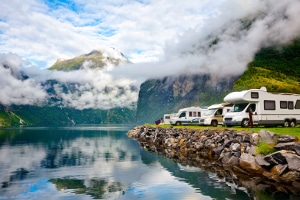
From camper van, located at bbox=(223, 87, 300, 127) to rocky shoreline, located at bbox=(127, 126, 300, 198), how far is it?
357cm

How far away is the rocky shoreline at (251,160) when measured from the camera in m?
19.9

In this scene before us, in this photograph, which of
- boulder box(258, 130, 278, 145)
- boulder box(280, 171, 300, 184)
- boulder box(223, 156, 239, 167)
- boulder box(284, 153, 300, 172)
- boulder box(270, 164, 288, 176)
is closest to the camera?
boulder box(280, 171, 300, 184)

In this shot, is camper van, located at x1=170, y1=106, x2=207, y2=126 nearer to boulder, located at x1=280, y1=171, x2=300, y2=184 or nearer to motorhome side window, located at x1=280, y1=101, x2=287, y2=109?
motorhome side window, located at x1=280, y1=101, x2=287, y2=109

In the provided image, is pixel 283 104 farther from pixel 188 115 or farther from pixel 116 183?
pixel 188 115

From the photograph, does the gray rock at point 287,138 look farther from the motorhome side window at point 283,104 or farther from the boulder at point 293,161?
the motorhome side window at point 283,104

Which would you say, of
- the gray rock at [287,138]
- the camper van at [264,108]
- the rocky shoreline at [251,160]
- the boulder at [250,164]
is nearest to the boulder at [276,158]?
the rocky shoreline at [251,160]

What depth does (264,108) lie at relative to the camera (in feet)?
121

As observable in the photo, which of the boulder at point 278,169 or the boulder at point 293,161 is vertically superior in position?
the boulder at point 293,161

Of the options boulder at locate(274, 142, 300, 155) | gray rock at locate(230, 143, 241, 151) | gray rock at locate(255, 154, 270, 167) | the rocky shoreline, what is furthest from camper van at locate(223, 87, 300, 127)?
boulder at locate(274, 142, 300, 155)

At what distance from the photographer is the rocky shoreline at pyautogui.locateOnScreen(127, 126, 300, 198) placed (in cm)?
1989

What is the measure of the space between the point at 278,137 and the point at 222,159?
287 inches

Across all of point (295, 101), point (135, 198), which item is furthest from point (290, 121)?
point (135, 198)

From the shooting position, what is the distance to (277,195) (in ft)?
58.3

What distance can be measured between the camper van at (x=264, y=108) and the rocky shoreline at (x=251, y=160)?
11.7 feet
